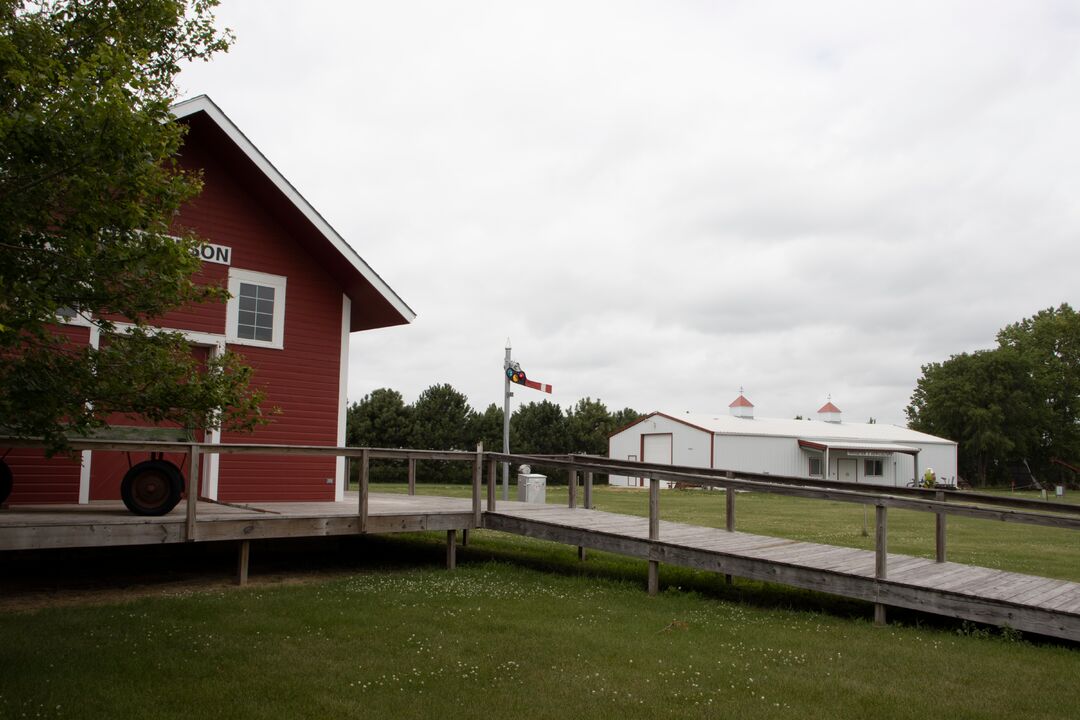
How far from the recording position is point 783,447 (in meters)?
49.2

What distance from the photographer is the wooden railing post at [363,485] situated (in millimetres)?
10648

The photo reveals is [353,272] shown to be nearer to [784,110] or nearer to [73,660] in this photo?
[73,660]

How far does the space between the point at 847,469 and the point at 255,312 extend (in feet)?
153

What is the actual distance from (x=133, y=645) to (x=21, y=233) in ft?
11.5

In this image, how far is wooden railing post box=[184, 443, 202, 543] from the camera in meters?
9.04

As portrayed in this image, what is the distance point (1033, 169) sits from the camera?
2300 cm

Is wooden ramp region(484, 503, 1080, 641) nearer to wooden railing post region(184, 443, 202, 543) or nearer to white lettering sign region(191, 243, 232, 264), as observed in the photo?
wooden railing post region(184, 443, 202, 543)

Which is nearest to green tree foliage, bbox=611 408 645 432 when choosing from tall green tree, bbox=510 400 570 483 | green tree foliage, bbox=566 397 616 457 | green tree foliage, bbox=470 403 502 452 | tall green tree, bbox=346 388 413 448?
green tree foliage, bbox=566 397 616 457

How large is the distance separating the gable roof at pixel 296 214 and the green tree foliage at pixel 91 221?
5462mm

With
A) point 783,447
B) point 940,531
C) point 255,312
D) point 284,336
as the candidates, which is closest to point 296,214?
point 255,312

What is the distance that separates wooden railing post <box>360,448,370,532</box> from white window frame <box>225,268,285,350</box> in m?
3.38

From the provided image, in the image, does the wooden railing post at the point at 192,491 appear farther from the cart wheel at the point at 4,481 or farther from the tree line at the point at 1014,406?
the tree line at the point at 1014,406

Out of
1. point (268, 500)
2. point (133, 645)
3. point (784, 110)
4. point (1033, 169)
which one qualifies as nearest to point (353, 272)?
point (268, 500)

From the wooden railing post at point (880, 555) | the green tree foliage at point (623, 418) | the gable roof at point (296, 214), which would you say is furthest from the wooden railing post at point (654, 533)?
the green tree foliage at point (623, 418)
